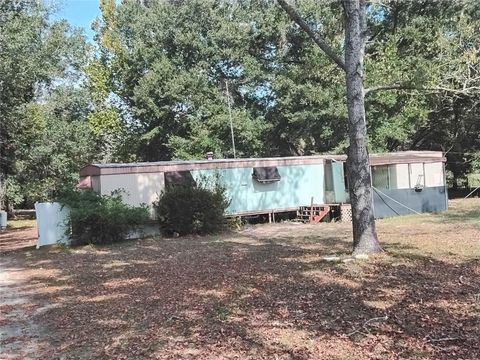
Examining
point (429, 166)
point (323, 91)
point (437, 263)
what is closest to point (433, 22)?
point (323, 91)

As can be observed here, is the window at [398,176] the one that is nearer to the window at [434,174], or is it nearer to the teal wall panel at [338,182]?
the window at [434,174]

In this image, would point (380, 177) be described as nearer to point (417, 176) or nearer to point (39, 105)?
point (417, 176)

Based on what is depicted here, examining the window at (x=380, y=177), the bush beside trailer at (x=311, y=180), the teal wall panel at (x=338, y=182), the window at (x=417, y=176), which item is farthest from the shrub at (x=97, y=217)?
the window at (x=417, y=176)

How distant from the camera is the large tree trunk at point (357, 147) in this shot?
822cm

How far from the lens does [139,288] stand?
23.5 ft

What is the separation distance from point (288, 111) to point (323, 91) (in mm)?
2127

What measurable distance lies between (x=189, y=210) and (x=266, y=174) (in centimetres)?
432

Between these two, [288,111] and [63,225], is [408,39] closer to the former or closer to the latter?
[288,111]

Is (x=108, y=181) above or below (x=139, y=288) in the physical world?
above

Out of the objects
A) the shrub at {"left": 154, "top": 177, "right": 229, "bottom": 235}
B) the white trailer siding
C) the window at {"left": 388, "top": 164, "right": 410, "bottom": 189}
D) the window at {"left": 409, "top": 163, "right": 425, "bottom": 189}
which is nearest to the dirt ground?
the shrub at {"left": 154, "top": 177, "right": 229, "bottom": 235}

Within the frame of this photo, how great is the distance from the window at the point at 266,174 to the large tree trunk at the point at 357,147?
33.1ft

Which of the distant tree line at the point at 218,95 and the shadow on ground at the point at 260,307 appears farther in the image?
the distant tree line at the point at 218,95

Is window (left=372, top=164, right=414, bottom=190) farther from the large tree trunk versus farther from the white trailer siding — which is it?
the large tree trunk

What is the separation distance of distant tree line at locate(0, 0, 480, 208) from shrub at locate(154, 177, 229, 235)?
387 inches
